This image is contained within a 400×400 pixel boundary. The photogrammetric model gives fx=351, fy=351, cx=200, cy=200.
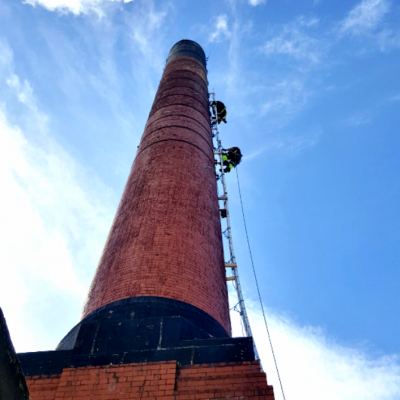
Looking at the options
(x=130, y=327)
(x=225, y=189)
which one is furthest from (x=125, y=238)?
(x=225, y=189)

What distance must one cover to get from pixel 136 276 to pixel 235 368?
2.33 metres

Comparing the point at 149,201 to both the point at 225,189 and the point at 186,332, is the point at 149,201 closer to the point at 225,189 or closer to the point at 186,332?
the point at 186,332

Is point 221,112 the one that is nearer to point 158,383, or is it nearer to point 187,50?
point 187,50

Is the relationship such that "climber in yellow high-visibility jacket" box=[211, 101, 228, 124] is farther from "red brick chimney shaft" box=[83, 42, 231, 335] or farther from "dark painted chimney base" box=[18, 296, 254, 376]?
"dark painted chimney base" box=[18, 296, 254, 376]

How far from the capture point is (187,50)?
14.3m

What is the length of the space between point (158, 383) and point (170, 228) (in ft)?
9.90

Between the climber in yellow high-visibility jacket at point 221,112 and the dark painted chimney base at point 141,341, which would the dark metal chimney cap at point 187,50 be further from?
the dark painted chimney base at point 141,341

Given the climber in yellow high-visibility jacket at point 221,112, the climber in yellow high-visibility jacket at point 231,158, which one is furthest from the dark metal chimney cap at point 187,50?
the climber in yellow high-visibility jacket at point 231,158

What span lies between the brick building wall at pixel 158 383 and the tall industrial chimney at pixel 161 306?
0.01 m

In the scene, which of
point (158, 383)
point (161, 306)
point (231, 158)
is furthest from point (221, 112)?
point (158, 383)

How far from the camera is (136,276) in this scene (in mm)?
5652

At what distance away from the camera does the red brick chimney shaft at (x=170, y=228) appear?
5.66 meters

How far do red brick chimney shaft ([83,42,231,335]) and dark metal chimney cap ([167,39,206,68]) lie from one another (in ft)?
16.3

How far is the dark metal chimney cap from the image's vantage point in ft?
46.3
